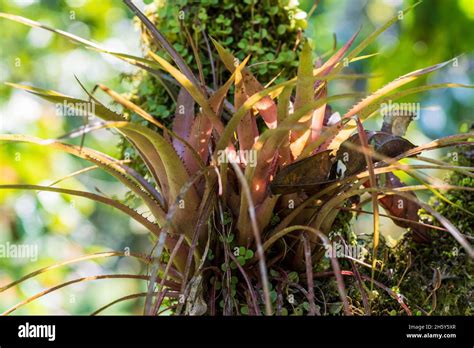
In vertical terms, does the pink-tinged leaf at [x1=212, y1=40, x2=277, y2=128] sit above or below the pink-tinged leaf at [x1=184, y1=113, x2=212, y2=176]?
above

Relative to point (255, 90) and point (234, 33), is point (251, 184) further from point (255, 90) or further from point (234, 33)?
point (234, 33)

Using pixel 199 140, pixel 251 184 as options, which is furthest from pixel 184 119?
pixel 251 184

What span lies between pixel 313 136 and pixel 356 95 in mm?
194

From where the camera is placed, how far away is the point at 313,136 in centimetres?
82

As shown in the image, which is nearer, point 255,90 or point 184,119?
point 255,90

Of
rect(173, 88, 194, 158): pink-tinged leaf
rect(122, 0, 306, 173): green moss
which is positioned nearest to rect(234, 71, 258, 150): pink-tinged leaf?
rect(173, 88, 194, 158): pink-tinged leaf

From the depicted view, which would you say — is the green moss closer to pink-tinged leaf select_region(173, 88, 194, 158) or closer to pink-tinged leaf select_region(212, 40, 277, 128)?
pink-tinged leaf select_region(173, 88, 194, 158)

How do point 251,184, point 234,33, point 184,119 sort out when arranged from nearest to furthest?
point 251,184
point 184,119
point 234,33

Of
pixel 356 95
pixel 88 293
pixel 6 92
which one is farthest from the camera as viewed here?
pixel 88 293

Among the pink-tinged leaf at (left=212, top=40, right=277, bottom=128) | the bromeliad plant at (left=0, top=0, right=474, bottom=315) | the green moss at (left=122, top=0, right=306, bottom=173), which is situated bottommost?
the bromeliad plant at (left=0, top=0, right=474, bottom=315)

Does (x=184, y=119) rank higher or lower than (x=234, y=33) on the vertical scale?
lower

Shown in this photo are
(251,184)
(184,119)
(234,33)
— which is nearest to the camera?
(251,184)
